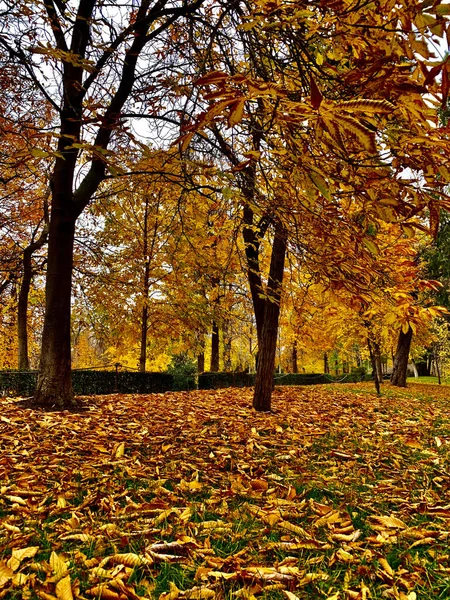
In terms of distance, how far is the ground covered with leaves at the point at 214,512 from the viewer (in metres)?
1.70

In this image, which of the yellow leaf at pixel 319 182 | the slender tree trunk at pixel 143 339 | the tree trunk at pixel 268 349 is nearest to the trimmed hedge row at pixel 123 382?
the slender tree trunk at pixel 143 339

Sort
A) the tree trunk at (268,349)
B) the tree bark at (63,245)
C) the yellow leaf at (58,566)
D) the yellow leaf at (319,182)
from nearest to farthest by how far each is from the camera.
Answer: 1. the yellow leaf at (319,182)
2. the yellow leaf at (58,566)
3. the tree bark at (63,245)
4. the tree trunk at (268,349)

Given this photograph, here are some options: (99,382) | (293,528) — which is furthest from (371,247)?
(99,382)

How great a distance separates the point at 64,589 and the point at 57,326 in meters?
4.19

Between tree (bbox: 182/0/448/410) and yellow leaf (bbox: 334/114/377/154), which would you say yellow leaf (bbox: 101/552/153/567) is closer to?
tree (bbox: 182/0/448/410)

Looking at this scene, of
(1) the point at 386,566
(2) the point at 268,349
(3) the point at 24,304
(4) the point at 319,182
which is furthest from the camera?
(3) the point at 24,304

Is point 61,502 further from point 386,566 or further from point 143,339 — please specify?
point 143,339

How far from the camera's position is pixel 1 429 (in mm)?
4020

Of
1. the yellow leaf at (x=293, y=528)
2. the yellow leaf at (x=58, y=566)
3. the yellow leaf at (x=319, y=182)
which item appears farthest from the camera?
the yellow leaf at (x=293, y=528)

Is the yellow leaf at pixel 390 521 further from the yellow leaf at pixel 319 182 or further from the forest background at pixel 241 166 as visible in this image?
the yellow leaf at pixel 319 182

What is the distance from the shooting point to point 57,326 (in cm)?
536

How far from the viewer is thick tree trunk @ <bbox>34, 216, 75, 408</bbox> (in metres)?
5.30

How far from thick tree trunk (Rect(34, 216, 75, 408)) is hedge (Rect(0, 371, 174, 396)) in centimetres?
286

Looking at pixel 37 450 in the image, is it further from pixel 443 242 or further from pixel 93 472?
pixel 443 242
